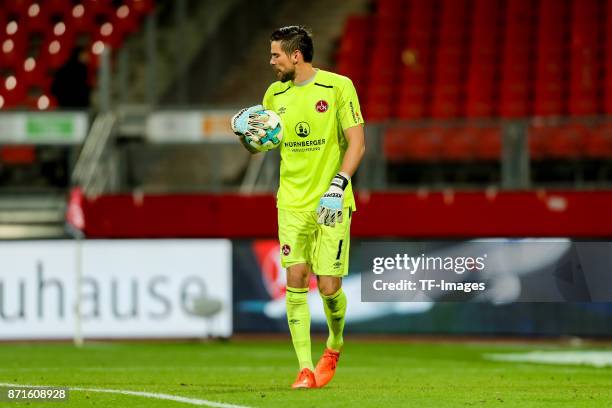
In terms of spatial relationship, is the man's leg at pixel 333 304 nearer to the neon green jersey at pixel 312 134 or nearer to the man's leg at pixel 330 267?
the man's leg at pixel 330 267

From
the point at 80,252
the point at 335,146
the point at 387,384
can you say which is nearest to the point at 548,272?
the point at 387,384

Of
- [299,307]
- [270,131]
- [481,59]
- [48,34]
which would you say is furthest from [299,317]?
[48,34]

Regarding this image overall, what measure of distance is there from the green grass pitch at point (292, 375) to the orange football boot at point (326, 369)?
104 millimetres

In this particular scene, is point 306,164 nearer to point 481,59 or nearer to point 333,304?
point 333,304

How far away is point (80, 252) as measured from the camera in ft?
50.2

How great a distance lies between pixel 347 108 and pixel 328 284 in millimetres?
1010

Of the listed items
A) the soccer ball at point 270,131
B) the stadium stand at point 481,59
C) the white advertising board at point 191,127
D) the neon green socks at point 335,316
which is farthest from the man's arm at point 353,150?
the stadium stand at point 481,59

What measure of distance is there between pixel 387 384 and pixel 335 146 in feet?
5.20

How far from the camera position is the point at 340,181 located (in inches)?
322

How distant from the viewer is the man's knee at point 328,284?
8438 millimetres

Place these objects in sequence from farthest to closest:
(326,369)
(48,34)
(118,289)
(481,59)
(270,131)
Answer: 1. (48,34)
2. (481,59)
3. (118,289)
4. (326,369)
5. (270,131)

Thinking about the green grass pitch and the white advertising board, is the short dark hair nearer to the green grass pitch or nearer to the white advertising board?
the green grass pitch

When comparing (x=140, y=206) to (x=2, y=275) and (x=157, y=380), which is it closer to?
(x=2, y=275)

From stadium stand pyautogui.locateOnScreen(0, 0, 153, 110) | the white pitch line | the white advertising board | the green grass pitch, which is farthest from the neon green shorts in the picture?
stadium stand pyautogui.locateOnScreen(0, 0, 153, 110)
